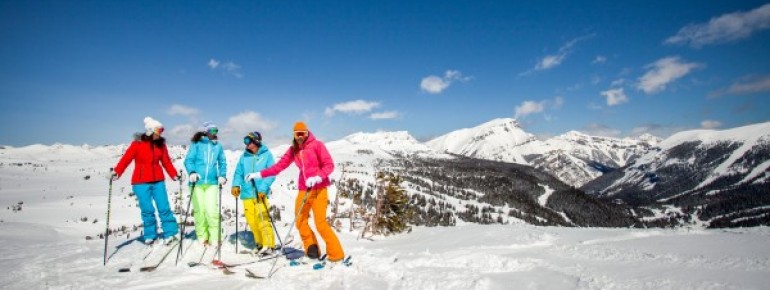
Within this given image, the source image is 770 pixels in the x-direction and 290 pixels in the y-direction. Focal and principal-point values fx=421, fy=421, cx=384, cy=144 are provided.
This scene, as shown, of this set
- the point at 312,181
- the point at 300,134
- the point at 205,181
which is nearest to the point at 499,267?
the point at 312,181

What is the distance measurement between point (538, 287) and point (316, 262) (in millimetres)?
4320

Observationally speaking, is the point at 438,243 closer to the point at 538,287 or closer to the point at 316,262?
the point at 316,262

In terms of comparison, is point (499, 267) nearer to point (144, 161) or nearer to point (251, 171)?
point (251, 171)

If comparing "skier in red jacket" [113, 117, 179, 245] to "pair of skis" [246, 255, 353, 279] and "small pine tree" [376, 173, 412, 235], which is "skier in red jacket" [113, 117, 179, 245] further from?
"small pine tree" [376, 173, 412, 235]

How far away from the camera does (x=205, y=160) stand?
34.2 ft

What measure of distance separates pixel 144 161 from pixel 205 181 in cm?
169

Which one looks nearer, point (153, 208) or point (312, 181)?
point (312, 181)

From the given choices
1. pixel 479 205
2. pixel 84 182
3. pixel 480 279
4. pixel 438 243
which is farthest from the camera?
pixel 479 205

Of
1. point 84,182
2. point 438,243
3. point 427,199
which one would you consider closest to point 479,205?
point 427,199

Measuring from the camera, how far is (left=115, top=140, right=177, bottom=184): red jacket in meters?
10.3

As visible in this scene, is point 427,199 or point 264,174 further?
point 427,199

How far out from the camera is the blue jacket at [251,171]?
33.9ft

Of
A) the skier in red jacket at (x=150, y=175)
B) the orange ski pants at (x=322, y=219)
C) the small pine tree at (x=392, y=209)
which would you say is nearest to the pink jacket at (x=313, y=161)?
the orange ski pants at (x=322, y=219)

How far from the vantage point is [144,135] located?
10.7 meters
